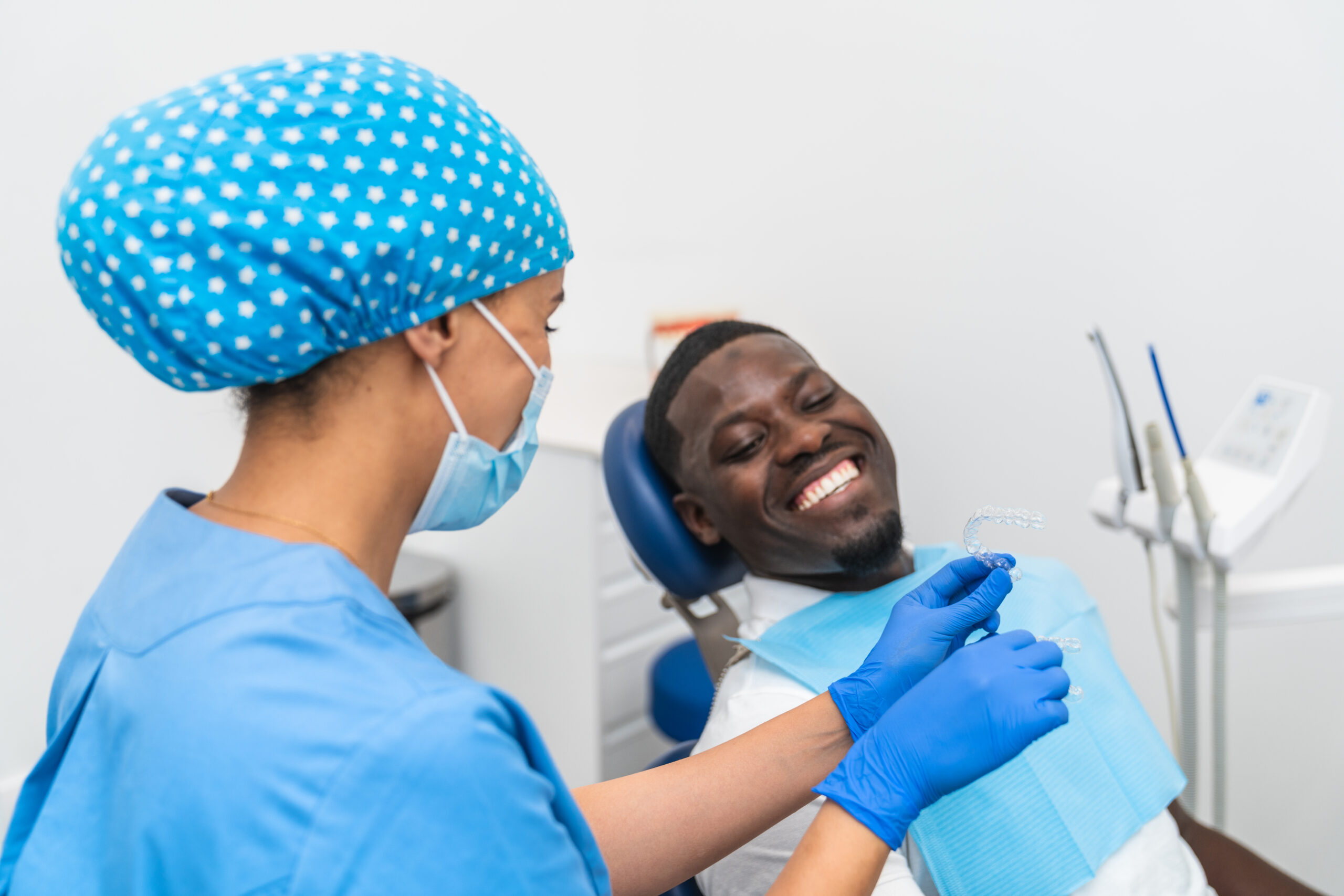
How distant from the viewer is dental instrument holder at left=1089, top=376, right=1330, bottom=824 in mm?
1292

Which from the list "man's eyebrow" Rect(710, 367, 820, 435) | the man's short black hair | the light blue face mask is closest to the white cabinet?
the man's short black hair

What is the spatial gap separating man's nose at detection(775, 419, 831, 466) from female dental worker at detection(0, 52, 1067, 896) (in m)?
0.45

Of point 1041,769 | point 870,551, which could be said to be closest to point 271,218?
point 870,551

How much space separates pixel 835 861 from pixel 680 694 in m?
1.00

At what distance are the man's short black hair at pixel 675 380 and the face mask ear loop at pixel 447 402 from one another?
0.56m

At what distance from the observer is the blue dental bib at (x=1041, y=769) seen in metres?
0.99

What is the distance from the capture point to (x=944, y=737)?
80 centimetres

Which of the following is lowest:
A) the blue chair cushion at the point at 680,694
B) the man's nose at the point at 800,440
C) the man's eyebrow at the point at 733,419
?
the blue chair cushion at the point at 680,694

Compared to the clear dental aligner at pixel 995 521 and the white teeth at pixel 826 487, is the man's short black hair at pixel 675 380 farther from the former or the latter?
the clear dental aligner at pixel 995 521

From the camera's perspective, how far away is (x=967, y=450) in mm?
2141

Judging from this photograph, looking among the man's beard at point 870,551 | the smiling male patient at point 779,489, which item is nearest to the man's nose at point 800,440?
the smiling male patient at point 779,489

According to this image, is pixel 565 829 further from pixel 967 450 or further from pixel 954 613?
pixel 967 450

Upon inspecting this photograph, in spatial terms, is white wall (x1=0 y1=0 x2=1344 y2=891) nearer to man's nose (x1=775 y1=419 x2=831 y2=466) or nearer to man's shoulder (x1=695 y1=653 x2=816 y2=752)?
man's nose (x1=775 y1=419 x2=831 y2=466)

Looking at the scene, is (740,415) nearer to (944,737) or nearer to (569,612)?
Answer: (944,737)
